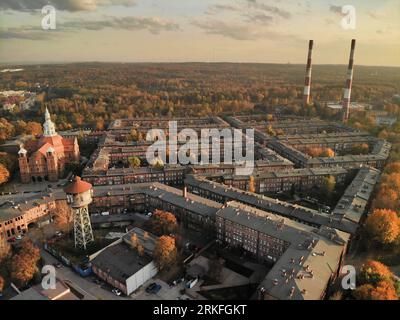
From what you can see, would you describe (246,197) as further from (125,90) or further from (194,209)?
(125,90)

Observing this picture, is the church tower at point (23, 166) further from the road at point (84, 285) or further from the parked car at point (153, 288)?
the parked car at point (153, 288)

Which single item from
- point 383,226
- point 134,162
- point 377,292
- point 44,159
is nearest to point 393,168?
point 383,226

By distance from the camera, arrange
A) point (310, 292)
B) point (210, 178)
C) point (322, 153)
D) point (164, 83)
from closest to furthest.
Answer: point (310, 292) → point (210, 178) → point (322, 153) → point (164, 83)

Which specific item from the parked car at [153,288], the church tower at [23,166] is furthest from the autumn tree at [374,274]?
the church tower at [23,166]

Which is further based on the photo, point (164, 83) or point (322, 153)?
point (164, 83)

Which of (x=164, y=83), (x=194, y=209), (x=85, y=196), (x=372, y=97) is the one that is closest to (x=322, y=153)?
(x=194, y=209)

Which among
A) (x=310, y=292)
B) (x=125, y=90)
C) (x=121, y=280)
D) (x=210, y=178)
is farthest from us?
(x=125, y=90)
